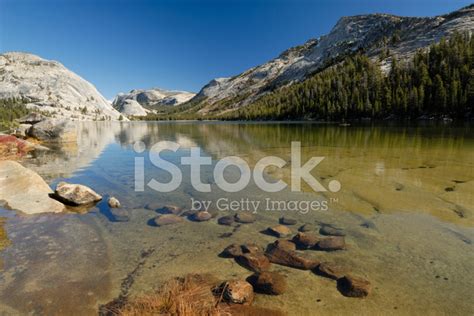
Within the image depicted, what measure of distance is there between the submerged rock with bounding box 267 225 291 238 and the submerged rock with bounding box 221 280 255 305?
342cm

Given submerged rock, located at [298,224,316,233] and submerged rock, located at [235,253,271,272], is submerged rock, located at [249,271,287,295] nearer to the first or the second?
submerged rock, located at [235,253,271,272]

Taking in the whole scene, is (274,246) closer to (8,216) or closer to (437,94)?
(8,216)

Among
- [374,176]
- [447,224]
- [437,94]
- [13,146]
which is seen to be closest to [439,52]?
[437,94]

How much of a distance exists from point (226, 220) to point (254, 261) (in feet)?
11.5

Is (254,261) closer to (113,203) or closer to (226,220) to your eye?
(226,220)

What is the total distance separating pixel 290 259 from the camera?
25.3 feet

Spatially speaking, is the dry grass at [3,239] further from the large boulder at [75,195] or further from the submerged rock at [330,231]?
the submerged rock at [330,231]

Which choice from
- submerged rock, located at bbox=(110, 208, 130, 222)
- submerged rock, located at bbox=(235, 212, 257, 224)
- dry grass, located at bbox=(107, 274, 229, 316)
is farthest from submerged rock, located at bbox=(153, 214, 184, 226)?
dry grass, located at bbox=(107, 274, 229, 316)

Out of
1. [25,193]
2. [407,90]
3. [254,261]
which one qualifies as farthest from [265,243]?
[407,90]

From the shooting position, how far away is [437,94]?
275ft

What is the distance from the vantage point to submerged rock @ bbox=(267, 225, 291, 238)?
31.4ft

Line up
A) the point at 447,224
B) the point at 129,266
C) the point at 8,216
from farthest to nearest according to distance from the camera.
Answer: the point at 8,216
the point at 447,224
the point at 129,266

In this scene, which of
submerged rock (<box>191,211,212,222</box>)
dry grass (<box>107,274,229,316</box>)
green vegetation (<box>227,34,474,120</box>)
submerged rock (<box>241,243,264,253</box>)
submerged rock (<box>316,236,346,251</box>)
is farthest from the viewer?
green vegetation (<box>227,34,474,120</box>)

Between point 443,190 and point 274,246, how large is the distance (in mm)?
10740
